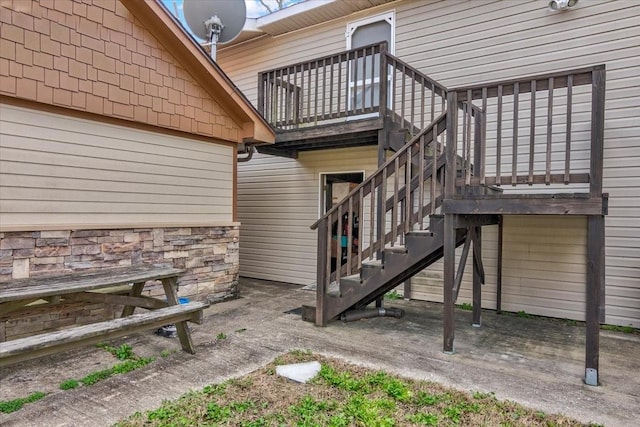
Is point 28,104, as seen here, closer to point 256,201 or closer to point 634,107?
point 256,201

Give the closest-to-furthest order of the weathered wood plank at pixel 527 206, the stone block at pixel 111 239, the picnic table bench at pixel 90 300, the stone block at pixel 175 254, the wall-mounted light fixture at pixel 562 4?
the picnic table bench at pixel 90 300 → the weathered wood plank at pixel 527 206 → the stone block at pixel 111 239 → the wall-mounted light fixture at pixel 562 4 → the stone block at pixel 175 254

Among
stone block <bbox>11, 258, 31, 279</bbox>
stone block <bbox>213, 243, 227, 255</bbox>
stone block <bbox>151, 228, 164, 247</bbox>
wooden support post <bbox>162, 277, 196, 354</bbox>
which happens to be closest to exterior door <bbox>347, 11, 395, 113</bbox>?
stone block <bbox>213, 243, 227, 255</bbox>

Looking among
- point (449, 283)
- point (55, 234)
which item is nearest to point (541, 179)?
point (449, 283)

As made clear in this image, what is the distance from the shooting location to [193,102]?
17.5ft

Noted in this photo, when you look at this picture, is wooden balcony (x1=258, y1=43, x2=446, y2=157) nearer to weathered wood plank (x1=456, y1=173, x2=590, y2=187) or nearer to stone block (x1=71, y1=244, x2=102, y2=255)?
weathered wood plank (x1=456, y1=173, x2=590, y2=187)

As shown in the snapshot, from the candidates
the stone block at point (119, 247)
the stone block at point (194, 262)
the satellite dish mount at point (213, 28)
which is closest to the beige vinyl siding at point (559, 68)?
the satellite dish mount at point (213, 28)

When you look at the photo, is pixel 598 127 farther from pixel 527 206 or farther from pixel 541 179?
pixel 527 206

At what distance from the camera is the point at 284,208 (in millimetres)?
7645

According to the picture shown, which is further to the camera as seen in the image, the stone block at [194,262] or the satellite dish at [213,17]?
the satellite dish at [213,17]

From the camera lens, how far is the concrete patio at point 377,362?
2.74m

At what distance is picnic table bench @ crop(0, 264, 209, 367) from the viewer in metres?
2.54

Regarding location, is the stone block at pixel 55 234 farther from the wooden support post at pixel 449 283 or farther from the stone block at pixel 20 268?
the wooden support post at pixel 449 283

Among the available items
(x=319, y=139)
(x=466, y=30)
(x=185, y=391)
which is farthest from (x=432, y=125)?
(x=185, y=391)

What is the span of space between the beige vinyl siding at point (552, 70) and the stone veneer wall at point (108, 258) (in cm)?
316
